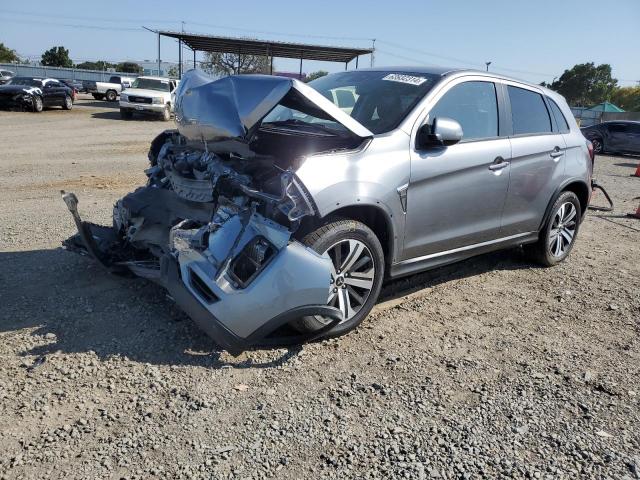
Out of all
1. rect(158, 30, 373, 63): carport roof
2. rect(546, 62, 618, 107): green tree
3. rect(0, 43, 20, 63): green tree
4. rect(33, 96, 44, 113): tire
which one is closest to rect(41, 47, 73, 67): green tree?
rect(0, 43, 20, 63): green tree

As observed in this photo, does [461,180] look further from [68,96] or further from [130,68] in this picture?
[130,68]

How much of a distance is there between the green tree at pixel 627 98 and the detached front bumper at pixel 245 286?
72.4 meters

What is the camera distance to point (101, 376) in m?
3.03

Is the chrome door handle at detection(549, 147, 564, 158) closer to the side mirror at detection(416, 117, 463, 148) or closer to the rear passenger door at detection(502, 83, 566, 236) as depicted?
the rear passenger door at detection(502, 83, 566, 236)

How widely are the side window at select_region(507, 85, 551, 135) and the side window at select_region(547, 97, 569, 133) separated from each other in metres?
0.17

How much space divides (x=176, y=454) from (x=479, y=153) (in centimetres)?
320

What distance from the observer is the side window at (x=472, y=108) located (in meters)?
4.19

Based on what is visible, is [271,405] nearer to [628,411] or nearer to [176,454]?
[176,454]

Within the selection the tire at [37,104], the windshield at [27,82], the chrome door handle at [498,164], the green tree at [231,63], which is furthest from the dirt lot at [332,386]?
the green tree at [231,63]

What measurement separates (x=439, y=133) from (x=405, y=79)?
833 millimetres

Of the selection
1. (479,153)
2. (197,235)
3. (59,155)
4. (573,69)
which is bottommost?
(59,155)

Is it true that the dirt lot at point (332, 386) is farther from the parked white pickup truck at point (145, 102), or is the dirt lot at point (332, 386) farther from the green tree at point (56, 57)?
the green tree at point (56, 57)

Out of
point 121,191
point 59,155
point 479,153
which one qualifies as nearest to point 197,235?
point 479,153

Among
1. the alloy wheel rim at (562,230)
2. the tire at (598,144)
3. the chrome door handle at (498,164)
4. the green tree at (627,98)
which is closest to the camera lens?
the chrome door handle at (498,164)
